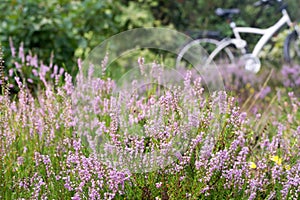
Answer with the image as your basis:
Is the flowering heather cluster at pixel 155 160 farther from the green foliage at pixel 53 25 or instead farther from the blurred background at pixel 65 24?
the green foliage at pixel 53 25

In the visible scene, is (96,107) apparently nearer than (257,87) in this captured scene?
Yes

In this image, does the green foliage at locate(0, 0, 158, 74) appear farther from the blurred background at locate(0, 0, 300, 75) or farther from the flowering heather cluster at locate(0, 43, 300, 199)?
the flowering heather cluster at locate(0, 43, 300, 199)

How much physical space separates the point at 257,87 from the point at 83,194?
390 cm

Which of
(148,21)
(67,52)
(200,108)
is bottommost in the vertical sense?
(200,108)

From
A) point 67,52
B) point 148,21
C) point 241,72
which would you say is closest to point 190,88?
point 67,52

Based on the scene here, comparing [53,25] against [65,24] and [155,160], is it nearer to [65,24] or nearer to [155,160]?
[65,24]

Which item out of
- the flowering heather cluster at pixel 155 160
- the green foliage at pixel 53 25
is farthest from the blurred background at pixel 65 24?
the flowering heather cluster at pixel 155 160

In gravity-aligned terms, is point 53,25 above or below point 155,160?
above

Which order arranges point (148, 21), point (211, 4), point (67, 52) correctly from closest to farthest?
1. point (67, 52)
2. point (148, 21)
3. point (211, 4)

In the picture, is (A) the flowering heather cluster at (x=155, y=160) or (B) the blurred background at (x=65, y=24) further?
(B) the blurred background at (x=65, y=24)

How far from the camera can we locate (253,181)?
1965mm

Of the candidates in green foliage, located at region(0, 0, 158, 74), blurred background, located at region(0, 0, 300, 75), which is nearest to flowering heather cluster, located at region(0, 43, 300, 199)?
blurred background, located at region(0, 0, 300, 75)

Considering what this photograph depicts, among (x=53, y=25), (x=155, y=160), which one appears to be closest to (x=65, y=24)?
(x=53, y=25)

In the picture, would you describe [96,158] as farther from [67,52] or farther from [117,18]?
[117,18]
